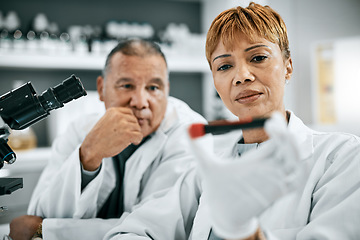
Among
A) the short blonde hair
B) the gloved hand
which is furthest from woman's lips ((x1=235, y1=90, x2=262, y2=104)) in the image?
the gloved hand

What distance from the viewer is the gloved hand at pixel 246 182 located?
1.46 feet

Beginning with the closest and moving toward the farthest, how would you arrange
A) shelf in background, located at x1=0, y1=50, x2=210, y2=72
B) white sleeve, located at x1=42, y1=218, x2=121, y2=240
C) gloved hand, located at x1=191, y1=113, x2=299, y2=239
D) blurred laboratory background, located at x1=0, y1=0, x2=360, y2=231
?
gloved hand, located at x1=191, y1=113, x2=299, y2=239 → white sleeve, located at x1=42, y1=218, x2=121, y2=240 → blurred laboratory background, located at x1=0, y1=0, x2=360, y2=231 → shelf in background, located at x1=0, y1=50, x2=210, y2=72

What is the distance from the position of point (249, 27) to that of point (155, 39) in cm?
198

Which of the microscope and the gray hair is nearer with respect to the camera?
the microscope

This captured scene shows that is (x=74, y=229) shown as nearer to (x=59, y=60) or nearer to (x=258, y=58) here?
(x=258, y=58)

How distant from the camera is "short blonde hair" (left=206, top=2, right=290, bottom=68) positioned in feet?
2.56

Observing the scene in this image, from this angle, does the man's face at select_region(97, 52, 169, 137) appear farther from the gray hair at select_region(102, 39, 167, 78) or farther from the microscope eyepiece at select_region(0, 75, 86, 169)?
the microscope eyepiece at select_region(0, 75, 86, 169)

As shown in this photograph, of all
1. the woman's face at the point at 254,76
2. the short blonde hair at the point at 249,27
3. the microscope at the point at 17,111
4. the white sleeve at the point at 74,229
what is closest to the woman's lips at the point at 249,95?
the woman's face at the point at 254,76

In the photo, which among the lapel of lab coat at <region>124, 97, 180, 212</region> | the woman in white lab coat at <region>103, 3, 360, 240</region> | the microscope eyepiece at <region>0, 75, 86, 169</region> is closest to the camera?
the woman in white lab coat at <region>103, 3, 360, 240</region>

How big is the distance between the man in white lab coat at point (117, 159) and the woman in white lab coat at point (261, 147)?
0.14 m

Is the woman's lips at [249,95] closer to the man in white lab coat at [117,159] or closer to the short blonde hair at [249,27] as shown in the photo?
the short blonde hair at [249,27]

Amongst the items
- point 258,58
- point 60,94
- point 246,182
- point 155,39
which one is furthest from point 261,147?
point 155,39

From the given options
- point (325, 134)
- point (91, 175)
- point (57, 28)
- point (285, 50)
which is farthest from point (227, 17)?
point (57, 28)

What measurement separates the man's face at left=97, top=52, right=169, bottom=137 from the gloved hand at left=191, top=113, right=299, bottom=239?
716 mm
